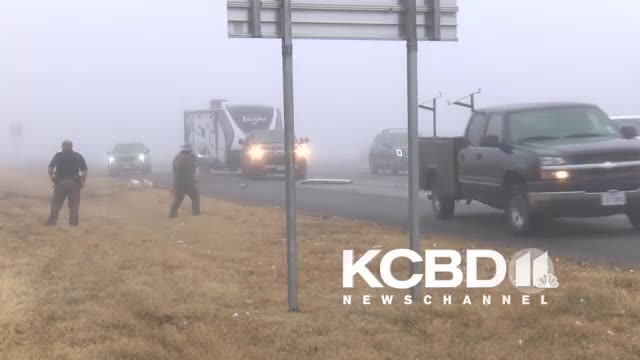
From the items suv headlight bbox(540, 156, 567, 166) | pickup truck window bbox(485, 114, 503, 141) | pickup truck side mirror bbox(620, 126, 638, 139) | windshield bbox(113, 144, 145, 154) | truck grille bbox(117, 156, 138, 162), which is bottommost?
truck grille bbox(117, 156, 138, 162)

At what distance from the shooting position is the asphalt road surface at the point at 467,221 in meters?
11.0

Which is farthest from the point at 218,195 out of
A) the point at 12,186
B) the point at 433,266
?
the point at 433,266

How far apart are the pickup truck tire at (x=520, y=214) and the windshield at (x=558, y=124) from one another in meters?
0.75

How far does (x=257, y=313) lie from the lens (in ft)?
24.5

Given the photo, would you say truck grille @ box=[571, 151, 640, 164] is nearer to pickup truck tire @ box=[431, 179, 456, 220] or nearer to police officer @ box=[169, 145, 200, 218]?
pickup truck tire @ box=[431, 179, 456, 220]

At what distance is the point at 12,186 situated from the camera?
1158 inches

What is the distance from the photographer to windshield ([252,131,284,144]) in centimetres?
3369

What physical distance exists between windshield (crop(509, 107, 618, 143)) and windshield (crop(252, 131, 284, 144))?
69.1 ft

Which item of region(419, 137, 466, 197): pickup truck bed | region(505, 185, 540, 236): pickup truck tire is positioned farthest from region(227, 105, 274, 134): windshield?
region(505, 185, 540, 236): pickup truck tire

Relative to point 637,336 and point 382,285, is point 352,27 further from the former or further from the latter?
point 637,336

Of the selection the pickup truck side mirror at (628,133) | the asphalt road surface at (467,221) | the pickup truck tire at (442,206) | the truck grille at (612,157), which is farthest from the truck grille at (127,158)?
the truck grille at (612,157)

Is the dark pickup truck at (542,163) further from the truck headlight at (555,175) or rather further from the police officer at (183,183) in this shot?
the police officer at (183,183)

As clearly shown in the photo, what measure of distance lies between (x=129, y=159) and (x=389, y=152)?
44.0ft

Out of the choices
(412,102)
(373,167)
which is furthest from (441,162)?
(373,167)
